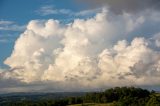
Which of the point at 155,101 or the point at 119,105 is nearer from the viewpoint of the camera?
the point at 155,101

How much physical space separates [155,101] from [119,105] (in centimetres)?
2407

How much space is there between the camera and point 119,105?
652ft

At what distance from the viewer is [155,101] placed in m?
182
